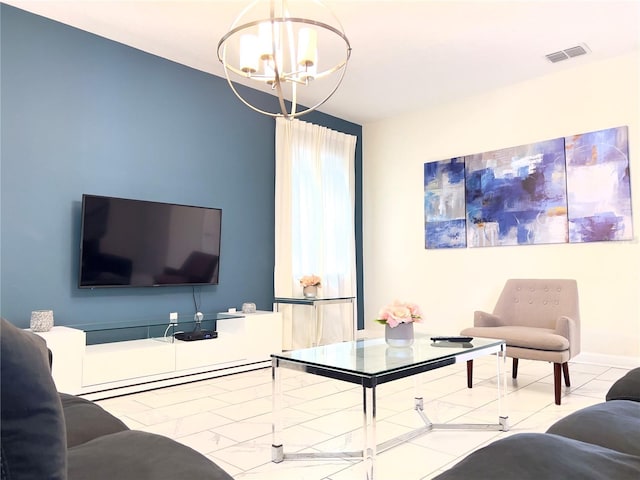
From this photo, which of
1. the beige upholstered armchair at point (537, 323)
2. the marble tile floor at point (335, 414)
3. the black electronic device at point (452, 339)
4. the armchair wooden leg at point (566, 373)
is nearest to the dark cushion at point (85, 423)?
the marble tile floor at point (335, 414)

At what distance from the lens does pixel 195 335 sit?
394 centimetres

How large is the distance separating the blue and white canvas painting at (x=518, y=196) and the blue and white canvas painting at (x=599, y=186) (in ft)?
0.30

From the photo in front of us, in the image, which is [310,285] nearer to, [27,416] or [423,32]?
[423,32]

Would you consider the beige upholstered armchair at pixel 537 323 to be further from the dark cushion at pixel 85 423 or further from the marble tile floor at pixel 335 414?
the dark cushion at pixel 85 423

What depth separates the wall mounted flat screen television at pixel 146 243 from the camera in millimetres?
3697

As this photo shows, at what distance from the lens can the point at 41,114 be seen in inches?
142

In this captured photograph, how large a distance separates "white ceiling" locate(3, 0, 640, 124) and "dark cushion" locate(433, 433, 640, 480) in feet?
10.5

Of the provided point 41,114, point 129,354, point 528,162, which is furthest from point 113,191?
point 528,162

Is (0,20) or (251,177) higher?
(0,20)

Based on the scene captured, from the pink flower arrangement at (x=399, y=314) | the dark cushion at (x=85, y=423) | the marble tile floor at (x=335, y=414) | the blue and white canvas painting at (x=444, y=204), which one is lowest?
the marble tile floor at (x=335, y=414)

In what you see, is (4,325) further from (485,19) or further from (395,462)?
(485,19)

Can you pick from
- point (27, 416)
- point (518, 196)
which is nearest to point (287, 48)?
point (518, 196)

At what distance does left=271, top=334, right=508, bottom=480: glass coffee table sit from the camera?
1994 millimetres

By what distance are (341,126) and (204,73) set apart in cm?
206
